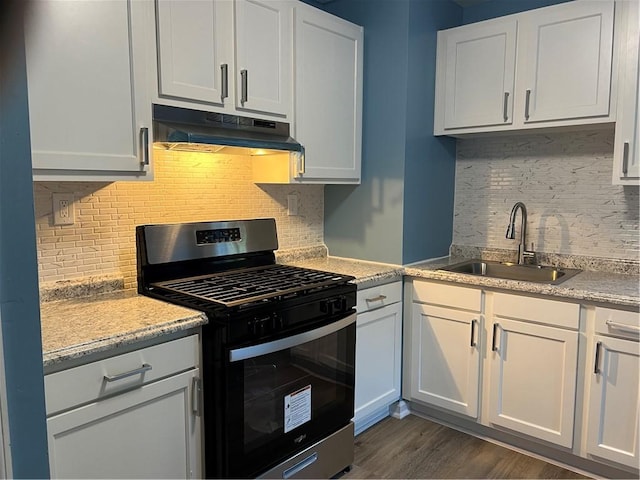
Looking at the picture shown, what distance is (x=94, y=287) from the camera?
6.46 ft

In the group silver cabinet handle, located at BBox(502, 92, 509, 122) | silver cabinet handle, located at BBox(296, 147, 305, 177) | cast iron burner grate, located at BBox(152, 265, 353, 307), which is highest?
silver cabinet handle, located at BBox(502, 92, 509, 122)

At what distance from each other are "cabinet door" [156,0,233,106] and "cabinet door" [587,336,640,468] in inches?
77.6

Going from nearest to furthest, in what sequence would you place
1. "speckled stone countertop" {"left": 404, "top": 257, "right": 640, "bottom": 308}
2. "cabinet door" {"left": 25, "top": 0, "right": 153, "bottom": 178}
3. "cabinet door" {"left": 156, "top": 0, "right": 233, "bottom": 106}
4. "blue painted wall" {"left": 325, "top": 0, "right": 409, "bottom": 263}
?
"cabinet door" {"left": 25, "top": 0, "right": 153, "bottom": 178} → "cabinet door" {"left": 156, "top": 0, "right": 233, "bottom": 106} → "speckled stone countertop" {"left": 404, "top": 257, "right": 640, "bottom": 308} → "blue painted wall" {"left": 325, "top": 0, "right": 409, "bottom": 263}

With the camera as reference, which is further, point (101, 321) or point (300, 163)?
point (300, 163)

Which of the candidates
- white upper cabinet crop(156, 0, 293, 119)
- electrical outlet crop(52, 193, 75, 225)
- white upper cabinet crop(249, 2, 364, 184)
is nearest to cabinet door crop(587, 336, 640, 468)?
white upper cabinet crop(249, 2, 364, 184)

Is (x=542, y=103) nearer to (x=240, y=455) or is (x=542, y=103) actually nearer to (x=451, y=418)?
(x=451, y=418)

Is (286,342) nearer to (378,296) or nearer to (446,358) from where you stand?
(378,296)

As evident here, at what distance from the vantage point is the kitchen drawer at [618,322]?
197cm

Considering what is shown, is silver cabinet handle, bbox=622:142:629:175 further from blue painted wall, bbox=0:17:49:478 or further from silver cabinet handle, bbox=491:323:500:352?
blue painted wall, bbox=0:17:49:478

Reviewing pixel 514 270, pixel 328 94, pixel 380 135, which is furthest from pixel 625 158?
pixel 328 94

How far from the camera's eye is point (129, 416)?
152cm

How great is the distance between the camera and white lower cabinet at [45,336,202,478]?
137cm

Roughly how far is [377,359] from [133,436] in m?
1.34

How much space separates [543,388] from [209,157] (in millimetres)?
1935
